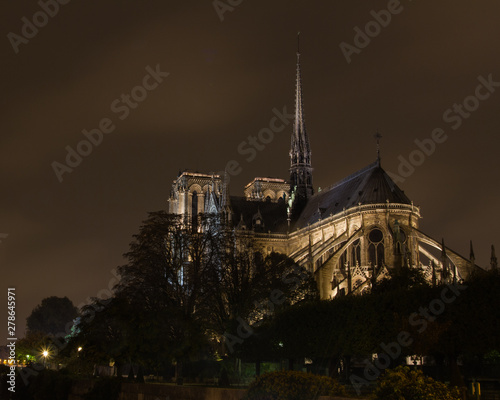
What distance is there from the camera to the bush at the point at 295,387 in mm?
19781

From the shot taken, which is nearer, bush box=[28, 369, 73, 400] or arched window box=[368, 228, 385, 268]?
bush box=[28, 369, 73, 400]

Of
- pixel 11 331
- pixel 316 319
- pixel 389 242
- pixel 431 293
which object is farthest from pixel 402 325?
pixel 389 242

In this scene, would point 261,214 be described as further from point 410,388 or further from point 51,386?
point 410,388

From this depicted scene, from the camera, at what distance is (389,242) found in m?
69.6

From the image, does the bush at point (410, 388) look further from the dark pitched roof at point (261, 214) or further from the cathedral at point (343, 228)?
the dark pitched roof at point (261, 214)

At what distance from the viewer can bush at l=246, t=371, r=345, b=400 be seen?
19781 mm

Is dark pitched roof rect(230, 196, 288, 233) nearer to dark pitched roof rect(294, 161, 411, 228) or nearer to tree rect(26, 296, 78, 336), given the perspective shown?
dark pitched roof rect(294, 161, 411, 228)

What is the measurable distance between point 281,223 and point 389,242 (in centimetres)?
2670

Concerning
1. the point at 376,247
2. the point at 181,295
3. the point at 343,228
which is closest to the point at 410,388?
the point at 181,295

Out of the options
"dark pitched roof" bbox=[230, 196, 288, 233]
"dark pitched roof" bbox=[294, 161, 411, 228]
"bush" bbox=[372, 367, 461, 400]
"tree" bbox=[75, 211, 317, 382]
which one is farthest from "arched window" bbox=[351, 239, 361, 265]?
"bush" bbox=[372, 367, 461, 400]

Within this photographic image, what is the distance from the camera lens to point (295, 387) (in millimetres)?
20031

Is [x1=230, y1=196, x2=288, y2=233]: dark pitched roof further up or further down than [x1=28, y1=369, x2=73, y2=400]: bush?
further up

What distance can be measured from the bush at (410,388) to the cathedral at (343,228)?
3720cm

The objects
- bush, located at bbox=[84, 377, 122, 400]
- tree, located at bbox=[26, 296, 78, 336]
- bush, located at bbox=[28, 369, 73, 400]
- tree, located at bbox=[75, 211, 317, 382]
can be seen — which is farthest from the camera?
tree, located at bbox=[26, 296, 78, 336]
